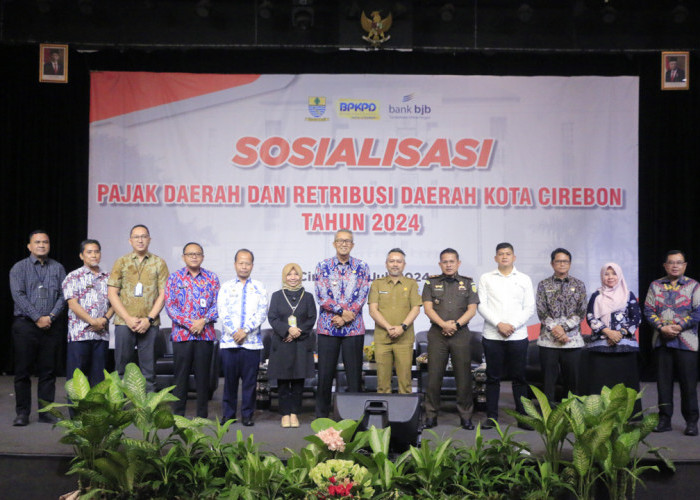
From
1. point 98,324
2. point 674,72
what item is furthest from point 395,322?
point 674,72

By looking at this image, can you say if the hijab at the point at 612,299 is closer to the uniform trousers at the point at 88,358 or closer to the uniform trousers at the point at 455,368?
the uniform trousers at the point at 455,368

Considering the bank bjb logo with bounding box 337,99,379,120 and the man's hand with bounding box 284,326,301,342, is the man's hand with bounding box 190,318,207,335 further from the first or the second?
the bank bjb logo with bounding box 337,99,379,120

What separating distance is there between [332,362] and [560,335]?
1524 millimetres

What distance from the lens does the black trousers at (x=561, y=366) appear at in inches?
191

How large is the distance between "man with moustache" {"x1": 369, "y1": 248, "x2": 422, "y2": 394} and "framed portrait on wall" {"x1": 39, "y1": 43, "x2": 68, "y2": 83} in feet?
12.1

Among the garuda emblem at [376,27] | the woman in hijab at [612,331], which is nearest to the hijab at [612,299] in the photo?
the woman in hijab at [612,331]

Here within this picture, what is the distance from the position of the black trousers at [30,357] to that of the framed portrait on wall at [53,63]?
273 cm

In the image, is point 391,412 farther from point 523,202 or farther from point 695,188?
point 695,188

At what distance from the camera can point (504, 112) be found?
23.0ft

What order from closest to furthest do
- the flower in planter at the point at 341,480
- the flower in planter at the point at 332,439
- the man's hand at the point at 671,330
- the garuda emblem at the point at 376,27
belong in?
1. the flower in planter at the point at 341,480
2. the flower in planter at the point at 332,439
3. the man's hand at the point at 671,330
4. the garuda emblem at the point at 376,27

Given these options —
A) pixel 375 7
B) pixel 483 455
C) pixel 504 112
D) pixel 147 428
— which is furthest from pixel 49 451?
pixel 504 112

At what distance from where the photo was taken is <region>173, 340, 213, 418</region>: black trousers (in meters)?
4.80

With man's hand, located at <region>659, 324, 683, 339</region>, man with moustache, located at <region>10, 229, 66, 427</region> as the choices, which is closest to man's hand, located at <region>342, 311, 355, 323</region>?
man with moustache, located at <region>10, 229, 66, 427</region>

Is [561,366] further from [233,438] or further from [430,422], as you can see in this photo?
[233,438]
